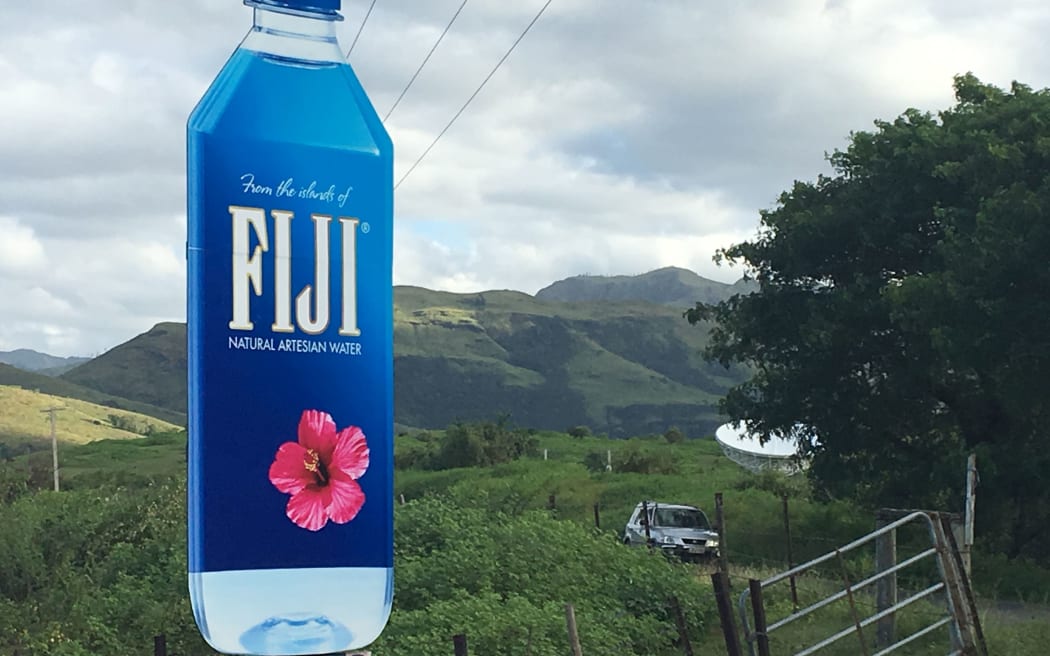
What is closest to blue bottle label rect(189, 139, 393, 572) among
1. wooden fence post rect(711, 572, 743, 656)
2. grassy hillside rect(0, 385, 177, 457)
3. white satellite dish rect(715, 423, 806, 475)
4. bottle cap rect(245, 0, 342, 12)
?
bottle cap rect(245, 0, 342, 12)

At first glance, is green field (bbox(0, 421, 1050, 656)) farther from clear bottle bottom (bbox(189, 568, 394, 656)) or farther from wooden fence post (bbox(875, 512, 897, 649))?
clear bottle bottom (bbox(189, 568, 394, 656))

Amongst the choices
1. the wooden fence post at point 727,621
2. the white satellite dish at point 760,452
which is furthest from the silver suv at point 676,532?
the wooden fence post at point 727,621

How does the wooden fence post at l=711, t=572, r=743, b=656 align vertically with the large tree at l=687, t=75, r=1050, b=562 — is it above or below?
below

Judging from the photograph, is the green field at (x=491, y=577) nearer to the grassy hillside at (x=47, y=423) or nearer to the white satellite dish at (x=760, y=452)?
the white satellite dish at (x=760, y=452)

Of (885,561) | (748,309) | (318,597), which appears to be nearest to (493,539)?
(885,561)

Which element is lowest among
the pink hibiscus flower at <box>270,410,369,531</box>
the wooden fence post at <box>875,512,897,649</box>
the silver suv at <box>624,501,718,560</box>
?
the silver suv at <box>624,501,718,560</box>

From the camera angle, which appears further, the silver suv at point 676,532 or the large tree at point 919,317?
the silver suv at point 676,532

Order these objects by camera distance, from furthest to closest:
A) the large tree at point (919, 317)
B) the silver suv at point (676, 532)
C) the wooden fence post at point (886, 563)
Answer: the silver suv at point (676, 532), the large tree at point (919, 317), the wooden fence post at point (886, 563)
